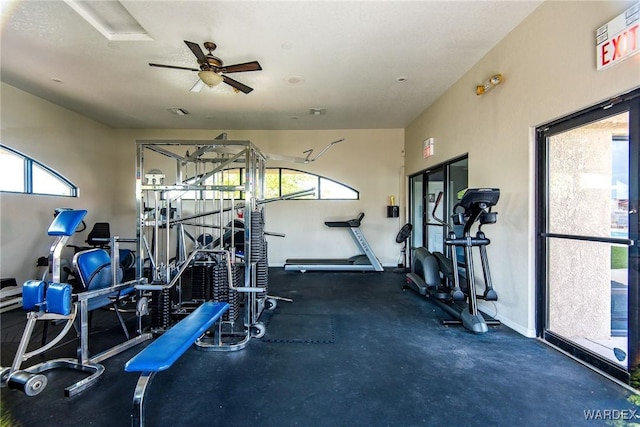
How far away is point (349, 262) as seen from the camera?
251 inches

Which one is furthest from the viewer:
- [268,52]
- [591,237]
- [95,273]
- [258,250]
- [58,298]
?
[268,52]

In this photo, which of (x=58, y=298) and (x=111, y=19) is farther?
(x=111, y=19)

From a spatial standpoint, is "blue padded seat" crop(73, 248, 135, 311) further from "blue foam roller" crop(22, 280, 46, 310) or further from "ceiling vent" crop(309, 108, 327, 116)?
"ceiling vent" crop(309, 108, 327, 116)

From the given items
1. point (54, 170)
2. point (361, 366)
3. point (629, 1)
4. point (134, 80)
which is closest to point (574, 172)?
point (629, 1)

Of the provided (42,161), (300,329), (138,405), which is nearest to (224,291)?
(300,329)

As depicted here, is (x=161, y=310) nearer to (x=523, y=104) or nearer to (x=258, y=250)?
(x=258, y=250)

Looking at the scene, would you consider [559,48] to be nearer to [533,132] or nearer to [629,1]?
[629,1]

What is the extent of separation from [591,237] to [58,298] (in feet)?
14.0

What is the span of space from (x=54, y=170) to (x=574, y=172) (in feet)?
24.9

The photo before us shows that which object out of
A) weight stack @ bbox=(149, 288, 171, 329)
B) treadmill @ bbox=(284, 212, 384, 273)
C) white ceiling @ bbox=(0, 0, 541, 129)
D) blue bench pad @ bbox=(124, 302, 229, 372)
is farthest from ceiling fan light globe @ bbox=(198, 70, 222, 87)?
treadmill @ bbox=(284, 212, 384, 273)

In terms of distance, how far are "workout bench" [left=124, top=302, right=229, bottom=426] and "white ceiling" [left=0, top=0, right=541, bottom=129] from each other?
2872 millimetres

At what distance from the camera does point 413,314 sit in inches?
144

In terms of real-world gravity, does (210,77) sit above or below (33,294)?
above

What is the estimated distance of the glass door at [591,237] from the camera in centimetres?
206
